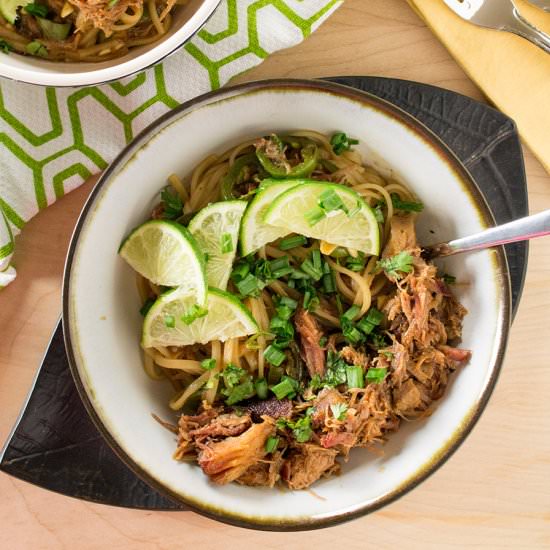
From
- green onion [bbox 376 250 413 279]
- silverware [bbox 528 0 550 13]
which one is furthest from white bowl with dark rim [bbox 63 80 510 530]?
silverware [bbox 528 0 550 13]

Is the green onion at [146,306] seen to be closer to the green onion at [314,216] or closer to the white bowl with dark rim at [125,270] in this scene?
the white bowl with dark rim at [125,270]

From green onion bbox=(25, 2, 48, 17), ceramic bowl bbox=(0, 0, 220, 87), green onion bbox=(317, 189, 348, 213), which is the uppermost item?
green onion bbox=(25, 2, 48, 17)

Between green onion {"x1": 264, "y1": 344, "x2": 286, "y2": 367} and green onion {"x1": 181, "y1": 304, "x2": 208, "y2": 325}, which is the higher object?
green onion {"x1": 181, "y1": 304, "x2": 208, "y2": 325}

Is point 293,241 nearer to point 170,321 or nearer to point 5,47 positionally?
point 170,321

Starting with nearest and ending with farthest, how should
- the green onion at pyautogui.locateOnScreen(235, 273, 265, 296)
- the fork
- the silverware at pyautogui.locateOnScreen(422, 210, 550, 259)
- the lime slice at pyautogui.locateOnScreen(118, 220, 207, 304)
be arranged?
the silverware at pyautogui.locateOnScreen(422, 210, 550, 259) → the lime slice at pyautogui.locateOnScreen(118, 220, 207, 304) → the green onion at pyautogui.locateOnScreen(235, 273, 265, 296) → the fork

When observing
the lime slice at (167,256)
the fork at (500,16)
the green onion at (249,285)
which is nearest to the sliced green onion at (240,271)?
the green onion at (249,285)

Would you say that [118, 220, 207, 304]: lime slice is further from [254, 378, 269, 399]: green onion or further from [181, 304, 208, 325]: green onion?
[254, 378, 269, 399]: green onion

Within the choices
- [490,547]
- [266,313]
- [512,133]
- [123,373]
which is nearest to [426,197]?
[512,133]
